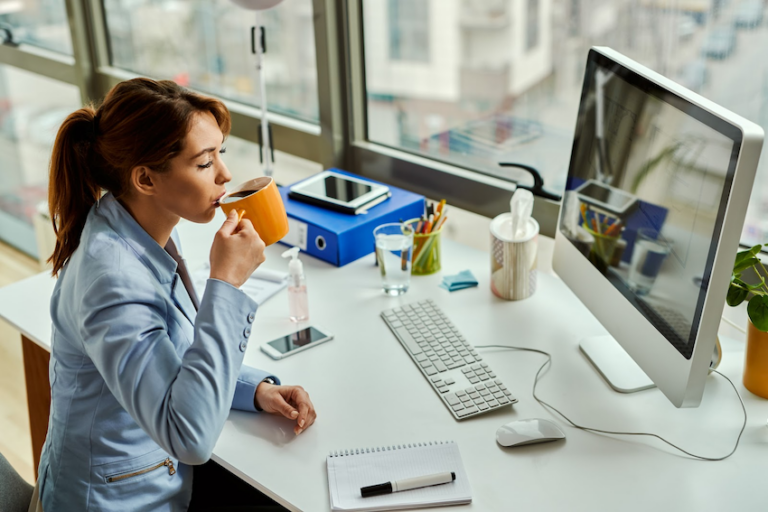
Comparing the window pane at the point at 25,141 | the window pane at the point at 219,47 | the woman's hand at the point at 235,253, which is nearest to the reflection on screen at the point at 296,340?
the woman's hand at the point at 235,253

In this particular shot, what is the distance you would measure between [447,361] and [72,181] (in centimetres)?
72

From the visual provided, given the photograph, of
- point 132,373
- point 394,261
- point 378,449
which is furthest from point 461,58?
point 132,373

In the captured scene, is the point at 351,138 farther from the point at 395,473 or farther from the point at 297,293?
the point at 395,473

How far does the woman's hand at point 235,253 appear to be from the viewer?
1.17 metres

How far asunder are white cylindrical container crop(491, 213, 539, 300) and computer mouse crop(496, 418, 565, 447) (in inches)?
17.0

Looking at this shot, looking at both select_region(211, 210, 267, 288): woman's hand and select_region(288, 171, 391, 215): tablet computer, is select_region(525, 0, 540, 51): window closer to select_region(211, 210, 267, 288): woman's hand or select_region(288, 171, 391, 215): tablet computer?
select_region(288, 171, 391, 215): tablet computer

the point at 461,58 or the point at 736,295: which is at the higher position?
the point at 461,58

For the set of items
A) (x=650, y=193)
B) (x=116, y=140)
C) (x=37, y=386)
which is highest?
(x=116, y=140)

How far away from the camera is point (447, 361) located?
1.37 meters

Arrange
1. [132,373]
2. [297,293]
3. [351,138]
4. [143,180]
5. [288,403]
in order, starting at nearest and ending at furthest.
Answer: [132,373]
[143,180]
[288,403]
[297,293]
[351,138]

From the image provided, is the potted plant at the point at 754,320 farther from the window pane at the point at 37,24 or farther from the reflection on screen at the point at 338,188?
the window pane at the point at 37,24

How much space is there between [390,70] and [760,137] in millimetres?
1322

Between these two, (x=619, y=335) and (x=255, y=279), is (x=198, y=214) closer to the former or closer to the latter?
(x=255, y=279)

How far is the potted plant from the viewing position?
3.89 feet
